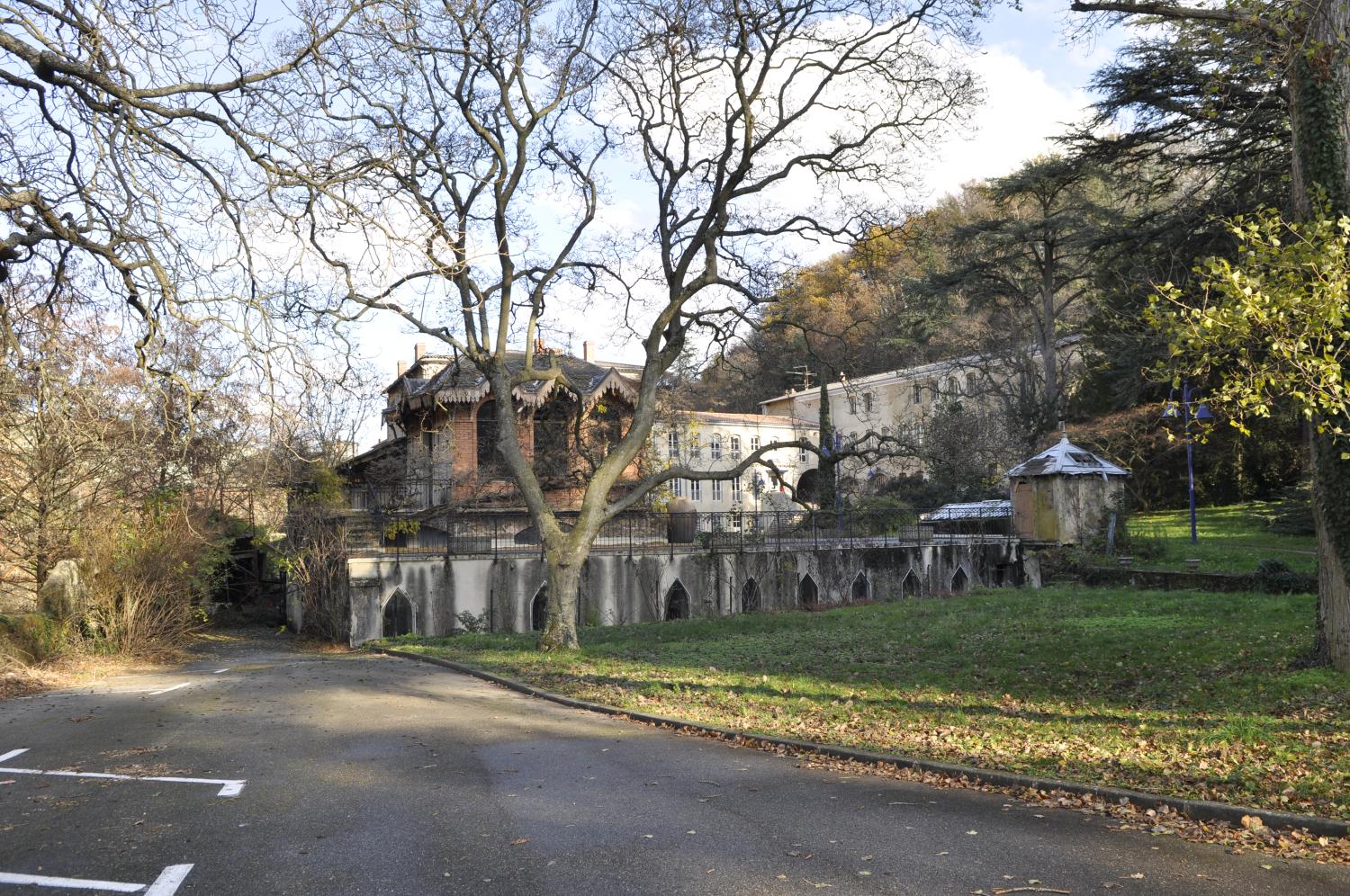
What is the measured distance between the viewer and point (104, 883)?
588 centimetres

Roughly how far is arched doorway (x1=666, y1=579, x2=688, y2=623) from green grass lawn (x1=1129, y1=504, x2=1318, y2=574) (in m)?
13.6

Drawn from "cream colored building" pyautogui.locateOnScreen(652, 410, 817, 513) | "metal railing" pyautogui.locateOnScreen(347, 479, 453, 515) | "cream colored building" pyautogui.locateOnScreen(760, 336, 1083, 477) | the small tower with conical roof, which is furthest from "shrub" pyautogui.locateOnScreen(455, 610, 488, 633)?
"cream colored building" pyautogui.locateOnScreen(652, 410, 817, 513)

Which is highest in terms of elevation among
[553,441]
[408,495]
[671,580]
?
[553,441]

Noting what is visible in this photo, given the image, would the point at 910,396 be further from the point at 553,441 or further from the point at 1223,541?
the point at 1223,541

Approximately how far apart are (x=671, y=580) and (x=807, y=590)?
516cm

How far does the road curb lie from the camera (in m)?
6.85

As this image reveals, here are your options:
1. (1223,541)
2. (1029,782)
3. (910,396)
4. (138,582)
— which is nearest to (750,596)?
(1223,541)

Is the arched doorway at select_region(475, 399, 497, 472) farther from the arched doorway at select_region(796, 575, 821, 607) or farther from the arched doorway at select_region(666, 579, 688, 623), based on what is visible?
the arched doorway at select_region(796, 575, 821, 607)

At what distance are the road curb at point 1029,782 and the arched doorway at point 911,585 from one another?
78.9 ft

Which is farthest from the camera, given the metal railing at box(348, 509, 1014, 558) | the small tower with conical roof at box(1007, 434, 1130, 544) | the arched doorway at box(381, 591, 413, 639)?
the small tower with conical roof at box(1007, 434, 1130, 544)

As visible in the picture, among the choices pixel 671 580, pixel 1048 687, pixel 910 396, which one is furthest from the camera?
pixel 910 396

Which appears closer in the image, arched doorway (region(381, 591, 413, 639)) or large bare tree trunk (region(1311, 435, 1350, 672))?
large bare tree trunk (region(1311, 435, 1350, 672))

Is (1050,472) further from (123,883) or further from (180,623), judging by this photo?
(123,883)

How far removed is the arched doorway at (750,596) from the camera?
107ft
